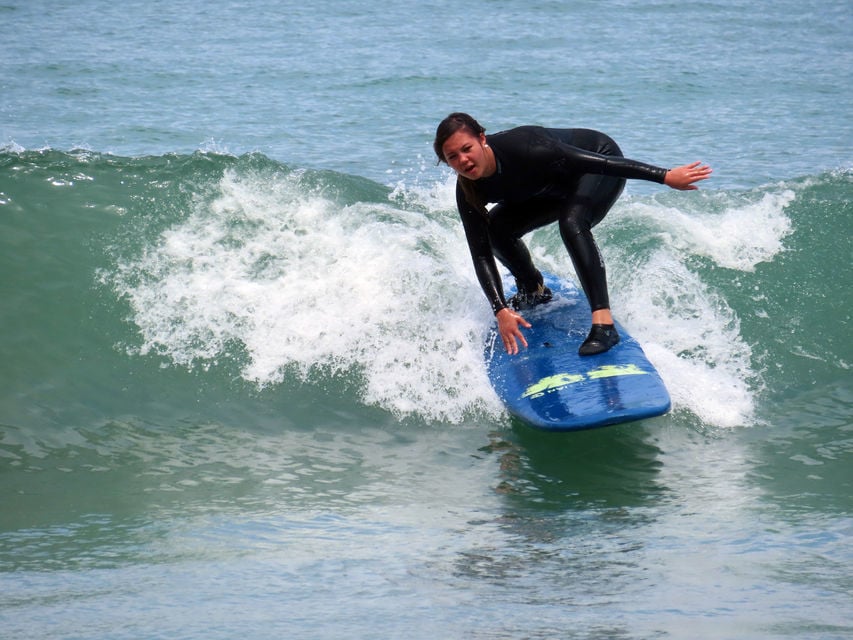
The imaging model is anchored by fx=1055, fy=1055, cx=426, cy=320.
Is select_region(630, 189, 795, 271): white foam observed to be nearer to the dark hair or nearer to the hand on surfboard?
the hand on surfboard

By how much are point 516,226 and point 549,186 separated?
42 cm

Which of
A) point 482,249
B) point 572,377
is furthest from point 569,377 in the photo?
point 482,249

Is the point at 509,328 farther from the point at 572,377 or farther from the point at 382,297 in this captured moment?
the point at 382,297

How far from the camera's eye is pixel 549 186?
5488 mm

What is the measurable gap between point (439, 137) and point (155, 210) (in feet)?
11.1

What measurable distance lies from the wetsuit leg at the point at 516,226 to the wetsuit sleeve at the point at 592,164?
33cm

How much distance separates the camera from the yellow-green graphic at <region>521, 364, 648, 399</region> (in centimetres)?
537

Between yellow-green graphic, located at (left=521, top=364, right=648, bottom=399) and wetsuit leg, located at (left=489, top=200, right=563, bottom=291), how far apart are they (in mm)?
853

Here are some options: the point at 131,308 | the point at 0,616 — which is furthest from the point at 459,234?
the point at 0,616

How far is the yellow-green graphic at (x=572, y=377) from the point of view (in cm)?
537

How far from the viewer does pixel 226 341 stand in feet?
21.3

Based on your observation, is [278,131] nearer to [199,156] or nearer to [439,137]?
[199,156]

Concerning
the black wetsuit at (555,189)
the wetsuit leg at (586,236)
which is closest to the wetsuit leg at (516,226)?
the black wetsuit at (555,189)

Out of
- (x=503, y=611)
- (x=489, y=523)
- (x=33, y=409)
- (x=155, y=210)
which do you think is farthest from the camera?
(x=155, y=210)
